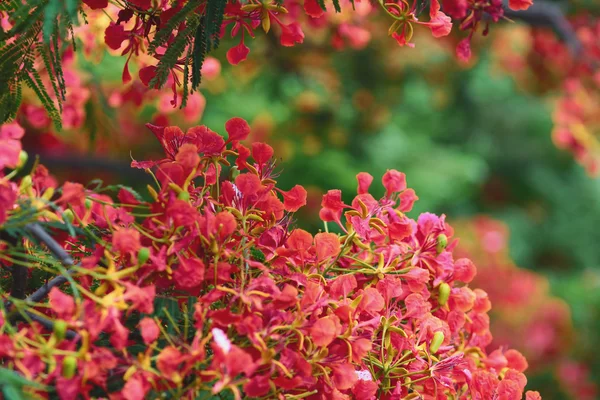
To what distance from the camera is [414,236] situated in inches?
35.6

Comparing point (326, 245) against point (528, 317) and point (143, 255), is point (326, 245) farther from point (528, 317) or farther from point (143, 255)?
point (528, 317)

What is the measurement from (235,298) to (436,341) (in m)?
0.26

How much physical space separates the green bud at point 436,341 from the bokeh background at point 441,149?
1.13m

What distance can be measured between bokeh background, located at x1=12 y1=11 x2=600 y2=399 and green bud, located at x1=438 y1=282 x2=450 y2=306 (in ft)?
→ 3.46

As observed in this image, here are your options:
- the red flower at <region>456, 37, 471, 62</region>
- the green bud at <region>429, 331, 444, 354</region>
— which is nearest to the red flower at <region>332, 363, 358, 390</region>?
the green bud at <region>429, 331, 444, 354</region>

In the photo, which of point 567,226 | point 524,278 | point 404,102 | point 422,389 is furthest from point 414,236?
point 567,226

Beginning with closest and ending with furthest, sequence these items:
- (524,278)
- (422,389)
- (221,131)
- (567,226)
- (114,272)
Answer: (114,272) < (422,389) < (221,131) < (524,278) < (567,226)

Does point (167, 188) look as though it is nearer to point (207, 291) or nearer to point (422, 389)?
point (207, 291)

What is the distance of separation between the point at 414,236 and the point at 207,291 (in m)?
0.29

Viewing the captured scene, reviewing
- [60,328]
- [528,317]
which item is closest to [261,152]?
[60,328]

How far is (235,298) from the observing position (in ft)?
2.31

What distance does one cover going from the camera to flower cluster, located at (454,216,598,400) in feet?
14.2

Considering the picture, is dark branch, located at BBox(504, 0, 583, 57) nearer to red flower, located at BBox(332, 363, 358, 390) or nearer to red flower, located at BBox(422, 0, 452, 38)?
red flower, located at BBox(422, 0, 452, 38)

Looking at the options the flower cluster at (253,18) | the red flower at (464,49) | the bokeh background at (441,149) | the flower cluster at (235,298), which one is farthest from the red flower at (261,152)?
the bokeh background at (441,149)
